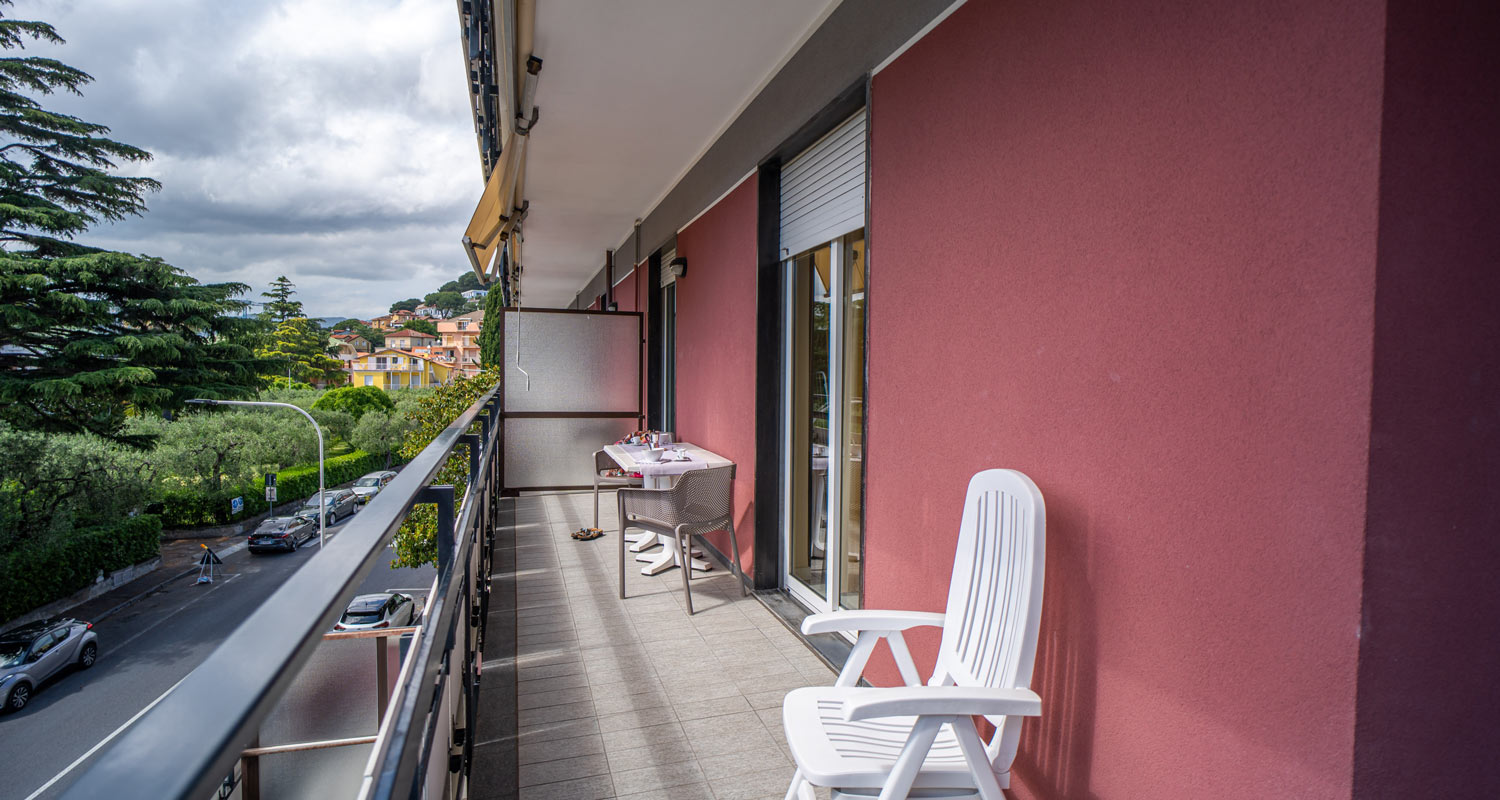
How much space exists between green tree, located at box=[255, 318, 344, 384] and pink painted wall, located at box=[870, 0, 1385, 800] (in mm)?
80590

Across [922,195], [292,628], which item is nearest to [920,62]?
[922,195]

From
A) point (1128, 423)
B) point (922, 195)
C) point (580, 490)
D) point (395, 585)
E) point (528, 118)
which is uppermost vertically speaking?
point (528, 118)

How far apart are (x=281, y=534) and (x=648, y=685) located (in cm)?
3766

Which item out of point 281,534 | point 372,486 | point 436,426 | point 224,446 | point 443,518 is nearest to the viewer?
point 443,518

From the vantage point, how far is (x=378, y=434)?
4997cm

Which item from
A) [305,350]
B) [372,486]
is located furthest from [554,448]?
[305,350]

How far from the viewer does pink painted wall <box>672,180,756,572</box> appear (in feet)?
15.8

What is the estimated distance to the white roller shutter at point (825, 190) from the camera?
353 cm

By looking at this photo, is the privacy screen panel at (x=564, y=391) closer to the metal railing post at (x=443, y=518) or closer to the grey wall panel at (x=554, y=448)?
the grey wall panel at (x=554, y=448)

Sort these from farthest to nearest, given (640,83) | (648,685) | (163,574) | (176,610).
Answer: (163,574) < (176,610) < (640,83) < (648,685)

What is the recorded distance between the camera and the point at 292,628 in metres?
0.66

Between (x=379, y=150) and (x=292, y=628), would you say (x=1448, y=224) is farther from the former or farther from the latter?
(x=379, y=150)

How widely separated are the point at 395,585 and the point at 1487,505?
30838 mm

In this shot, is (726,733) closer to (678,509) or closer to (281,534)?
(678,509)
